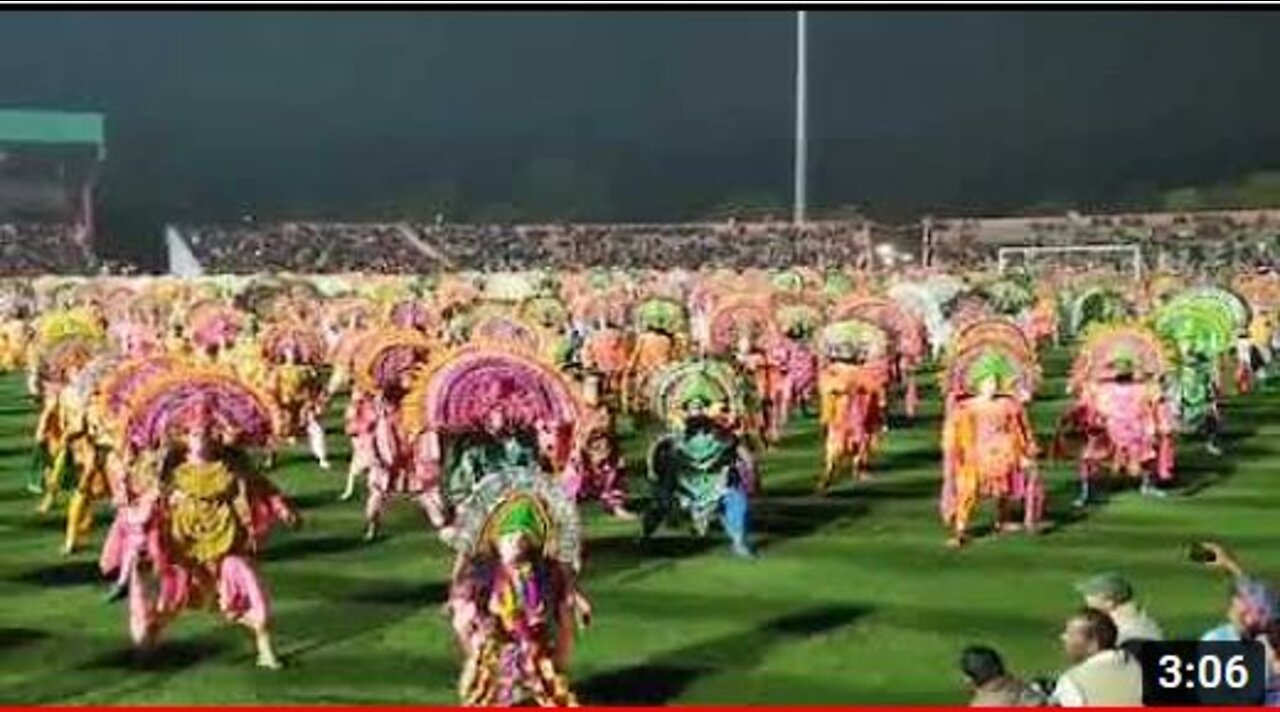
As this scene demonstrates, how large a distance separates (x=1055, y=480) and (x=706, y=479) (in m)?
4.27

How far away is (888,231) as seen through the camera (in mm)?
32969

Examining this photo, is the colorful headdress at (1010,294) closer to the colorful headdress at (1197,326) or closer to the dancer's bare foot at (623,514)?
the colorful headdress at (1197,326)

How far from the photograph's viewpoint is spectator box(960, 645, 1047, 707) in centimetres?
604

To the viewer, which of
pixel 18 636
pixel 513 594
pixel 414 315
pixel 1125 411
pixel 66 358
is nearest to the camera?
pixel 513 594

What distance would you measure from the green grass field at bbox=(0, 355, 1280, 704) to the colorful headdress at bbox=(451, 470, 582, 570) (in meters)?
Answer: 1.02

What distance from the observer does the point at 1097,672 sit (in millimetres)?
6363

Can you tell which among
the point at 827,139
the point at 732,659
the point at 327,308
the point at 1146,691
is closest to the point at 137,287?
the point at 327,308

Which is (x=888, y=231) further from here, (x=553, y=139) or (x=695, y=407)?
(x=695, y=407)

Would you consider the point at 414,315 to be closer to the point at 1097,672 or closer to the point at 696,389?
the point at 696,389

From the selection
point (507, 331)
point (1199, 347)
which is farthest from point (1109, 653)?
point (1199, 347)

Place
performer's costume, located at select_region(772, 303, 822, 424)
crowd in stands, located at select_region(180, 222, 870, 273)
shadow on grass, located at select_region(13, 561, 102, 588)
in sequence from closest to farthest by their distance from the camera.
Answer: shadow on grass, located at select_region(13, 561, 102, 588)
performer's costume, located at select_region(772, 303, 822, 424)
crowd in stands, located at select_region(180, 222, 870, 273)

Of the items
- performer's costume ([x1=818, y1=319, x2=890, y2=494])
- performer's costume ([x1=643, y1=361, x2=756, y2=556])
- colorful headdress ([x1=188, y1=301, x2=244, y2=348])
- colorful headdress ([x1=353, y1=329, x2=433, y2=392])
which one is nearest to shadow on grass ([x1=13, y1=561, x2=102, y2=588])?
colorful headdress ([x1=353, y1=329, x2=433, y2=392])
